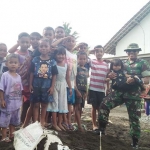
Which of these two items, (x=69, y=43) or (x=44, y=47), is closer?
(x=44, y=47)

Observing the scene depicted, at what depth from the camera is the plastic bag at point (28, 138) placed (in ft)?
8.71

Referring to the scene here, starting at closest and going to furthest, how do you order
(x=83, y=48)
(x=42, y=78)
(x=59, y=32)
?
(x=42, y=78) → (x=59, y=32) → (x=83, y=48)

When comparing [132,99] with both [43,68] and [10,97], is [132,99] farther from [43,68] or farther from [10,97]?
[10,97]

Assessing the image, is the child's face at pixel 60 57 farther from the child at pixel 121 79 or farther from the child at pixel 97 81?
the child at pixel 97 81

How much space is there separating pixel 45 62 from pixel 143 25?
12881 millimetres

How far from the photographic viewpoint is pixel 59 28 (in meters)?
4.45

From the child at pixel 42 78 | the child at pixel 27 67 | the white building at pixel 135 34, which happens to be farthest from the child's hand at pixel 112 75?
the white building at pixel 135 34

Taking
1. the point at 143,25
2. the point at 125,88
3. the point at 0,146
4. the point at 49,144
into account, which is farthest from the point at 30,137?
the point at 143,25

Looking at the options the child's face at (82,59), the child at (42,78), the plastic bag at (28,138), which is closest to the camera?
the plastic bag at (28,138)

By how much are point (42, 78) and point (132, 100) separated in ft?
5.25

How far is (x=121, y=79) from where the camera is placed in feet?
13.1

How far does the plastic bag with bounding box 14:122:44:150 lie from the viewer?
2.66 meters

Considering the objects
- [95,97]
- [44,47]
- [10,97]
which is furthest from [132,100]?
[10,97]

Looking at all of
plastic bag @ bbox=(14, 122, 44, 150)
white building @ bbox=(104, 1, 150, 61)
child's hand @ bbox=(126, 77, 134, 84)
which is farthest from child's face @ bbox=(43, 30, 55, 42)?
white building @ bbox=(104, 1, 150, 61)
